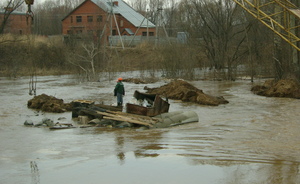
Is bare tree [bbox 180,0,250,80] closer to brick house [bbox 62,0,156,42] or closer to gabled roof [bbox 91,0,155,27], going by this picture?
brick house [bbox 62,0,156,42]

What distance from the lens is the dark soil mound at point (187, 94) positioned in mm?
22677

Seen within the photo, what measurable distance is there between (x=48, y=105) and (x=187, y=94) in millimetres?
7380

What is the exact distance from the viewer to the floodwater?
32.7ft

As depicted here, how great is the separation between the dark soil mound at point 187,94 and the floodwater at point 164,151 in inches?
76.4

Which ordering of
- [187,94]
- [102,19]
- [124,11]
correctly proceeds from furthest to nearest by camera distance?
1. [124,11]
2. [102,19]
3. [187,94]

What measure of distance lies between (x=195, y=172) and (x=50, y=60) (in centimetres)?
4602

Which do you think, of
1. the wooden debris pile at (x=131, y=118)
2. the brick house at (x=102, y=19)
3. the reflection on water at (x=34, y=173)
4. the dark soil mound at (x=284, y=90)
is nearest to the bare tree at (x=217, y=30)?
the dark soil mound at (x=284, y=90)

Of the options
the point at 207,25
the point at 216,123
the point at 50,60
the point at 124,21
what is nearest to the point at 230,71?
the point at 207,25

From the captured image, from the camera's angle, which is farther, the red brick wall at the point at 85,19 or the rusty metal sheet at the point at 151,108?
the red brick wall at the point at 85,19

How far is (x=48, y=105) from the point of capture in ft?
70.5

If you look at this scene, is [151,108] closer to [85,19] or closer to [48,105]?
[48,105]

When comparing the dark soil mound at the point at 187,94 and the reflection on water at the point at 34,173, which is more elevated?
the dark soil mound at the point at 187,94

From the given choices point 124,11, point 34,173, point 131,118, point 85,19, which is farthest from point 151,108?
point 124,11

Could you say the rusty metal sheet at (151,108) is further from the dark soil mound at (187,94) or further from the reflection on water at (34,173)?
the reflection on water at (34,173)
